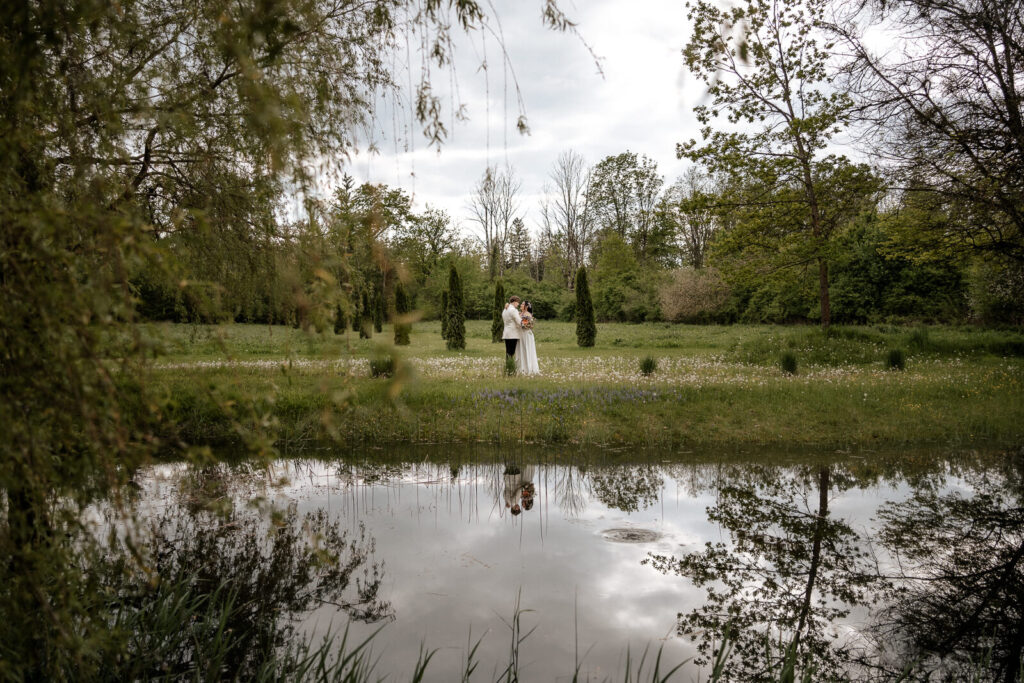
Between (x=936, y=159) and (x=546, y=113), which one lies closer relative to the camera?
(x=546, y=113)

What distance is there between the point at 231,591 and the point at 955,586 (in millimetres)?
5172

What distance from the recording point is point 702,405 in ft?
34.3

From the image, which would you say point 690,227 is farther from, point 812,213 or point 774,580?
point 774,580

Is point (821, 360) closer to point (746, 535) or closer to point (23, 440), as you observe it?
point (746, 535)

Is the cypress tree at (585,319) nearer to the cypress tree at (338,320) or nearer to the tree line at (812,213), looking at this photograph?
the tree line at (812,213)

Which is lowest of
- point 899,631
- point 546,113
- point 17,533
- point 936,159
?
point 899,631

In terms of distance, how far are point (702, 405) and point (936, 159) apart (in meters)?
7.47

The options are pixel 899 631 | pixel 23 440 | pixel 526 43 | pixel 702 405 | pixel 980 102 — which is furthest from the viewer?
pixel 980 102

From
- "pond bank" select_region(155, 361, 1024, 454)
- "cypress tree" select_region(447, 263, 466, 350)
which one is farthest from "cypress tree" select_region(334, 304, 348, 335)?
"cypress tree" select_region(447, 263, 466, 350)

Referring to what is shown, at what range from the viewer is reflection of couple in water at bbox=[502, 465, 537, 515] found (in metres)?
6.46

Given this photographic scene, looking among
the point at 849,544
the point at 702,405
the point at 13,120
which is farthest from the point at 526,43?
the point at 702,405

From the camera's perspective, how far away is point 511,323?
14938mm

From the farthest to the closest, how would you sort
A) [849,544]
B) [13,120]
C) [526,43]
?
[849,544]
[526,43]
[13,120]

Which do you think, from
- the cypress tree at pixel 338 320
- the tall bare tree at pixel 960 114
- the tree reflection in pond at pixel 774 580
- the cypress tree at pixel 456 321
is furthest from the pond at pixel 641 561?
the cypress tree at pixel 456 321
